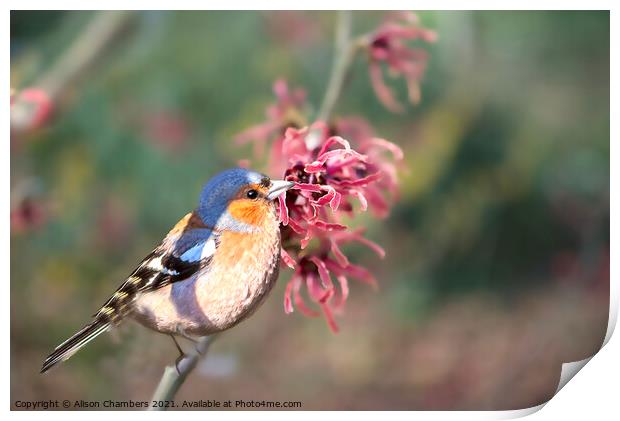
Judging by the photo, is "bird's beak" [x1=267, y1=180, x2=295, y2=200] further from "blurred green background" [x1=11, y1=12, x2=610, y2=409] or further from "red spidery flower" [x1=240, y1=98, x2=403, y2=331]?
"blurred green background" [x1=11, y1=12, x2=610, y2=409]

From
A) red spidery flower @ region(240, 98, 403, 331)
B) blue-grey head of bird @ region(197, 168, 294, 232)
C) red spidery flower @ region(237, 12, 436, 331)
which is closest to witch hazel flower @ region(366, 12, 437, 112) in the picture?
red spidery flower @ region(237, 12, 436, 331)

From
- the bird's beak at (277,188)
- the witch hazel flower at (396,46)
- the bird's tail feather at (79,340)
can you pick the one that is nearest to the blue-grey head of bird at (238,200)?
the bird's beak at (277,188)

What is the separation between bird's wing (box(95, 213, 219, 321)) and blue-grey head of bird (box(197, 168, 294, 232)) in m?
0.03

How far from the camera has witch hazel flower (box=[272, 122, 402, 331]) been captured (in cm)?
96

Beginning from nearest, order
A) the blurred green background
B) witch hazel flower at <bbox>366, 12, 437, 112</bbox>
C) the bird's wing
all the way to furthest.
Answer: the bird's wing → witch hazel flower at <bbox>366, 12, 437, 112</bbox> → the blurred green background

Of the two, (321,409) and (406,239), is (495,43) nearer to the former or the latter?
(406,239)

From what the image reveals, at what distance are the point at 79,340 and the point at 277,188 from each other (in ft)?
1.35

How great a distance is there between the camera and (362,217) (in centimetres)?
167

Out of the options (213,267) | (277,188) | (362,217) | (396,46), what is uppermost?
(396,46)

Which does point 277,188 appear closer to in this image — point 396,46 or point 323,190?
point 323,190

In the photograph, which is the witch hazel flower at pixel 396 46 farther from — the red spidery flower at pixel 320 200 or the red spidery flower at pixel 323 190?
the red spidery flower at pixel 320 200

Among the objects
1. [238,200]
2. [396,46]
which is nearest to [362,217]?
[396,46]

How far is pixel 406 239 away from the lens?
5.61ft
